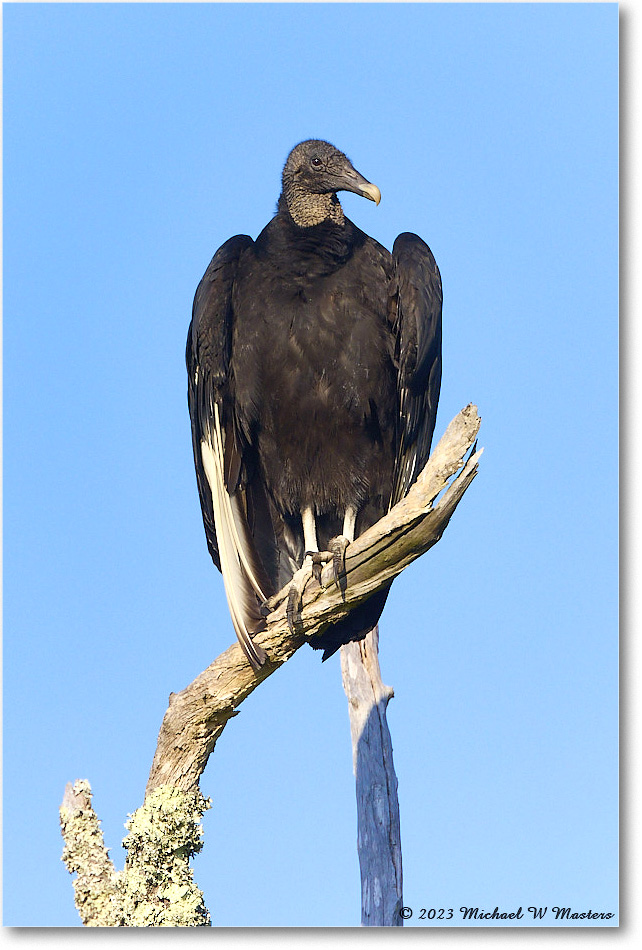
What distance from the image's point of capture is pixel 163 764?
9.55 feet

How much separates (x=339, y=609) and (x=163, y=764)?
0.64m

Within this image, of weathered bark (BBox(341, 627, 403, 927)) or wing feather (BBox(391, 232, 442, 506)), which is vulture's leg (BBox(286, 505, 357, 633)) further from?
weathered bark (BBox(341, 627, 403, 927))

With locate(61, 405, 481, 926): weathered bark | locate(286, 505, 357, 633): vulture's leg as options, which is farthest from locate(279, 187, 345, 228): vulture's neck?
locate(61, 405, 481, 926): weathered bark

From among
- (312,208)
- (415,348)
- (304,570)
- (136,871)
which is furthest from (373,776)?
(312,208)

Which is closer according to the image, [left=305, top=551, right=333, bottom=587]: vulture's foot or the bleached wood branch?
the bleached wood branch

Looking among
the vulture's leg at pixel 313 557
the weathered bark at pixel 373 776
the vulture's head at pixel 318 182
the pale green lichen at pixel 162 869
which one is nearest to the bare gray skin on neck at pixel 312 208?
the vulture's head at pixel 318 182

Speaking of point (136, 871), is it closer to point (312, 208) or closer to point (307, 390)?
point (307, 390)

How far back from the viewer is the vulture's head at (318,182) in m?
3.50

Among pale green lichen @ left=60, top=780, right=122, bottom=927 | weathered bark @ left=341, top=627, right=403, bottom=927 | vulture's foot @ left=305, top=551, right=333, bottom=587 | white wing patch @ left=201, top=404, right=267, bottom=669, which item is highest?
white wing patch @ left=201, top=404, right=267, bottom=669

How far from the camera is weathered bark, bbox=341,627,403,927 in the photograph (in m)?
3.72

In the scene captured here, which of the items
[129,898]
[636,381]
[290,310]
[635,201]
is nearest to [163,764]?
[129,898]

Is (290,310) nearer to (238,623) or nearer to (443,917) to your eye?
(238,623)

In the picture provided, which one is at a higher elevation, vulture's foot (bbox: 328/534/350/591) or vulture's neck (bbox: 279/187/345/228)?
vulture's neck (bbox: 279/187/345/228)

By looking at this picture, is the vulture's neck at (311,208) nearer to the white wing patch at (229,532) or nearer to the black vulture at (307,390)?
the black vulture at (307,390)
